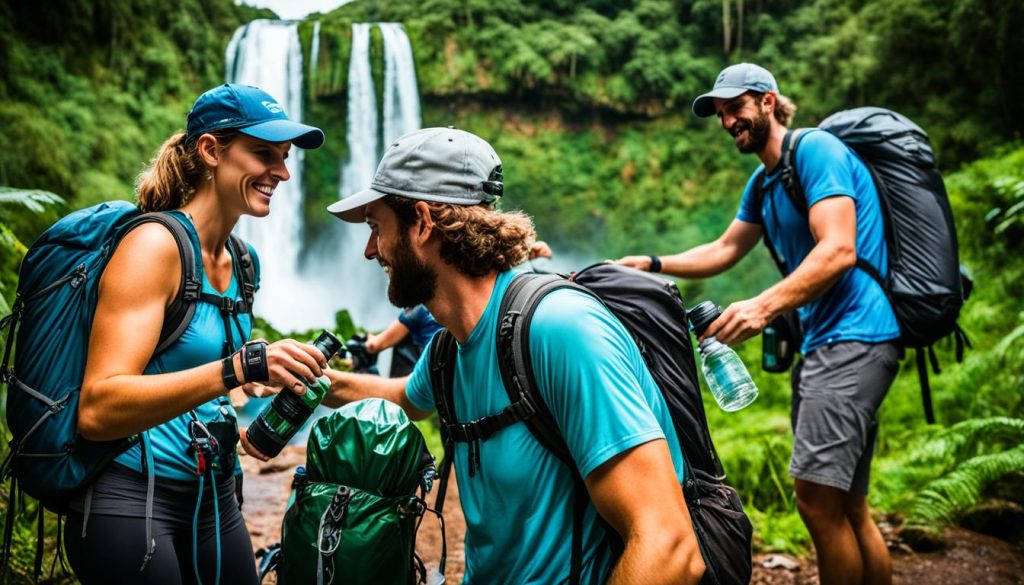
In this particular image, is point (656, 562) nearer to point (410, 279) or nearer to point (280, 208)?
point (410, 279)

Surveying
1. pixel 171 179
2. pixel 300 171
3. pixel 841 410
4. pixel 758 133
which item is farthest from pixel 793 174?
pixel 300 171

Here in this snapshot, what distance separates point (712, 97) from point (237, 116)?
217 cm

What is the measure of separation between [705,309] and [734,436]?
17.2 ft

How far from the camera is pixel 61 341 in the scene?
2.01 meters

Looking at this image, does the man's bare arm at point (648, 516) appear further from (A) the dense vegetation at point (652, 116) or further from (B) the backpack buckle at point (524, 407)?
(A) the dense vegetation at point (652, 116)

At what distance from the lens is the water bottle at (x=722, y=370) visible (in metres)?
2.21

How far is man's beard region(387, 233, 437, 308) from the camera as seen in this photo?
1898 millimetres

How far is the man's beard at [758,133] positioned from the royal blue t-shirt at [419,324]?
93.7 inches

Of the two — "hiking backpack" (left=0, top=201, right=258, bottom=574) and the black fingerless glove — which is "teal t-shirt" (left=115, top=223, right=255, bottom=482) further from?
the black fingerless glove

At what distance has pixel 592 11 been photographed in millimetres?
27172

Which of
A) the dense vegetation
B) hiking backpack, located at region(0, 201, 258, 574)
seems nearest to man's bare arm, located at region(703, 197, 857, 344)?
hiking backpack, located at region(0, 201, 258, 574)

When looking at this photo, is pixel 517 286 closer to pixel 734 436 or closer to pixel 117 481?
pixel 117 481

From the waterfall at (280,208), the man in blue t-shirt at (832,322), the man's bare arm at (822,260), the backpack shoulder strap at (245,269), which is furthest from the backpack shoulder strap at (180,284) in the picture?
the waterfall at (280,208)

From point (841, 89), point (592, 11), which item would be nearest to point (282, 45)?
point (592, 11)
